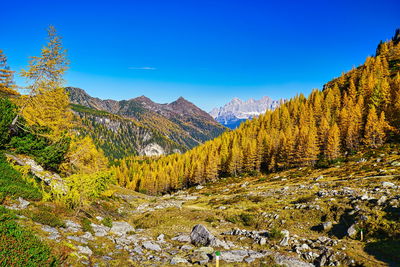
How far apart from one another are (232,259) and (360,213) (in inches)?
508

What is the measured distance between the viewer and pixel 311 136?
7644 cm

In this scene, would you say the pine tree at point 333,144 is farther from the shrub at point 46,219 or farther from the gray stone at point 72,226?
the shrub at point 46,219

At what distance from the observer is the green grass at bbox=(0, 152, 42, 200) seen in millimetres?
13978

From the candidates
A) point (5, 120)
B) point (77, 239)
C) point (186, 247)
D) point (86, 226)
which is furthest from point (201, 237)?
point (5, 120)

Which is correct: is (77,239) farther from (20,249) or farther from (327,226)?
(327,226)

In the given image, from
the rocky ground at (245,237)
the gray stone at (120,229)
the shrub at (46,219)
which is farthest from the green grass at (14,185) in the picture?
the gray stone at (120,229)

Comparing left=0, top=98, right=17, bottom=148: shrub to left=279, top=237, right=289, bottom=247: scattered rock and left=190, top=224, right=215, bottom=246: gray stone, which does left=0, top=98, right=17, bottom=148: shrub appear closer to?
left=190, top=224, right=215, bottom=246: gray stone

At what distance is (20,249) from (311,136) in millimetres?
82242

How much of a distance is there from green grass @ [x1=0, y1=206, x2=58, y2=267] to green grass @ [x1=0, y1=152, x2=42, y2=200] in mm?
6354

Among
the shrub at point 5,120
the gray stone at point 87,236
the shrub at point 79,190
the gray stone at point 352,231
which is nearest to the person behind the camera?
the gray stone at point 87,236

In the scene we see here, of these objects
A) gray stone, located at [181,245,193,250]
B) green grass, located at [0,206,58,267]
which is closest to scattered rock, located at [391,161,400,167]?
gray stone, located at [181,245,193,250]

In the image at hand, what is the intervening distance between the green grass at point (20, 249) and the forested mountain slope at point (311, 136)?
7468 cm

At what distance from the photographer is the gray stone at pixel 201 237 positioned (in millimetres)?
16328

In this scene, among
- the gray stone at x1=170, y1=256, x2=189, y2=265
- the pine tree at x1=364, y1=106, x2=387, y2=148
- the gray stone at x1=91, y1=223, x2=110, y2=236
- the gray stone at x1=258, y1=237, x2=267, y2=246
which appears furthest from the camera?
the pine tree at x1=364, y1=106, x2=387, y2=148
